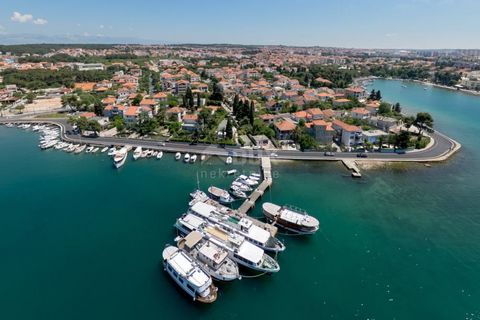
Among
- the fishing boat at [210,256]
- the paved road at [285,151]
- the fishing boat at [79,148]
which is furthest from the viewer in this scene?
the fishing boat at [79,148]

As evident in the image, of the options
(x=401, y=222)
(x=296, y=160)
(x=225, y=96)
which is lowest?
(x=401, y=222)

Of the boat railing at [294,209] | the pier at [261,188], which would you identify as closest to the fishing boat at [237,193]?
the pier at [261,188]

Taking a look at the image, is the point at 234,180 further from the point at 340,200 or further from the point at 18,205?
the point at 18,205

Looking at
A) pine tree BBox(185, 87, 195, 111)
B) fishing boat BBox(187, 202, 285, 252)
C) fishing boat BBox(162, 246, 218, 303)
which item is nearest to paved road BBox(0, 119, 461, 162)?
fishing boat BBox(187, 202, 285, 252)

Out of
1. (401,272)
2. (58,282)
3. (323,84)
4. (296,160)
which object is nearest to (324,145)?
(296,160)

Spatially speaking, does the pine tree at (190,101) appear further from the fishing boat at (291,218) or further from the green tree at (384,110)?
the green tree at (384,110)

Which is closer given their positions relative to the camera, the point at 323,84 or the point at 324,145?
the point at 324,145

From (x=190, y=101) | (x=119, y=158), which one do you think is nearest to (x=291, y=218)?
(x=119, y=158)

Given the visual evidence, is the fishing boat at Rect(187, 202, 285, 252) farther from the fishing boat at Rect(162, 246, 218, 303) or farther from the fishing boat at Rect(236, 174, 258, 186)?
the fishing boat at Rect(236, 174, 258, 186)
